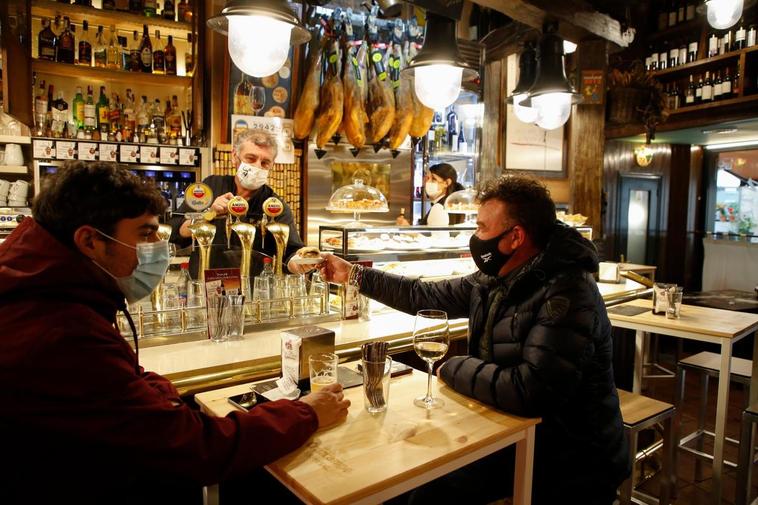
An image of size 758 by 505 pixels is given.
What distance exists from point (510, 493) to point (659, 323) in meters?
1.64

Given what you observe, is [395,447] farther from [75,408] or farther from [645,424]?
[645,424]

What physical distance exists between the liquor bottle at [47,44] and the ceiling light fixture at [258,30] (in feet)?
8.89

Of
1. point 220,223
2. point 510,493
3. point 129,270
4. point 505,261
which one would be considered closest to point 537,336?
point 505,261

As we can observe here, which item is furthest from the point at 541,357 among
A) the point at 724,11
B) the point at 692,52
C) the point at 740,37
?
the point at 692,52

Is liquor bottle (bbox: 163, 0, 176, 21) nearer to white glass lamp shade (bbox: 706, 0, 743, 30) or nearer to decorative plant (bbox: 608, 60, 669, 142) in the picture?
white glass lamp shade (bbox: 706, 0, 743, 30)

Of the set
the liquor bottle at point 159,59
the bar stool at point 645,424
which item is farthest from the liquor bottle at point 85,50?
the bar stool at point 645,424

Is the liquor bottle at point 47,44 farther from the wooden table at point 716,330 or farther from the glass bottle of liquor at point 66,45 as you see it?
the wooden table at point 716,330

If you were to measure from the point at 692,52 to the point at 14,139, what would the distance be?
7.75 metres

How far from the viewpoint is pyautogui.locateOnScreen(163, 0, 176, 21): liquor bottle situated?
15.3 feet

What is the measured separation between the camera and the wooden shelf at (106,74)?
4.37 m

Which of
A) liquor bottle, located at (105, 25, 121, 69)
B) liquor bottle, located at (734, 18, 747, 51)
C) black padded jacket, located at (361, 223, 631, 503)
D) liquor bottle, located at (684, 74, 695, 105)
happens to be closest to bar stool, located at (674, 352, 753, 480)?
black padded jacket, located at (361, 223, 631, 503)

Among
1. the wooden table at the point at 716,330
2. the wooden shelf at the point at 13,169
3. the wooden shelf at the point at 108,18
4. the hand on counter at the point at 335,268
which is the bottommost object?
the wooden table at the point at 716,330

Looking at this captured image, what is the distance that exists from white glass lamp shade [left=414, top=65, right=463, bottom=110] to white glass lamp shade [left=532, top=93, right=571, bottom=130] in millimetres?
885

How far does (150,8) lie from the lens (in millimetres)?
4551
